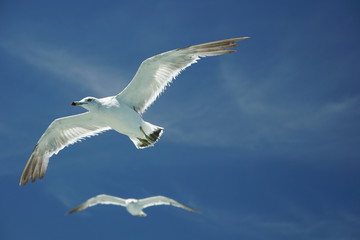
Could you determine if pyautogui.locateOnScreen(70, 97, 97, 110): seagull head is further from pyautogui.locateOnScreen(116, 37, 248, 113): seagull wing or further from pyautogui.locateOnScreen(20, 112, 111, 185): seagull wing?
pyautogui.locateOnScreen(20, 112, 111, 185): seagull wing

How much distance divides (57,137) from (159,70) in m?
4.15

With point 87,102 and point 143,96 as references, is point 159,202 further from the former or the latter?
point 87,102

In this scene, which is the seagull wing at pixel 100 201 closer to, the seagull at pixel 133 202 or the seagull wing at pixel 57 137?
the seagull at pixel 133 202

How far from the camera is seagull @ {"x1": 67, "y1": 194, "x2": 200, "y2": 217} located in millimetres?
15432

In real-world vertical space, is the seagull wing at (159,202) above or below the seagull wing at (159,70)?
below

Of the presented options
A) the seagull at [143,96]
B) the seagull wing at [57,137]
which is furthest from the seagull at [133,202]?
the seagull at [143,96]

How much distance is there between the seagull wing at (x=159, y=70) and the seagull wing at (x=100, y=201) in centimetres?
381

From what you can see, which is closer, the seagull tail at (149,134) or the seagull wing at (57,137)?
the seagull tail at (149,134)

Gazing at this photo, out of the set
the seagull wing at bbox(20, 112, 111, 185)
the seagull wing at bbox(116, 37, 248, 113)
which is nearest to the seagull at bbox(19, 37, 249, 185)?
the seagull wing at bbox(116, 37, 248, 113)

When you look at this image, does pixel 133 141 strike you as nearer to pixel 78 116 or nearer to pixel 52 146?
pixel 78 116

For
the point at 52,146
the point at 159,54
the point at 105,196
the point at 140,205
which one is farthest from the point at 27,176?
the point at 159,54

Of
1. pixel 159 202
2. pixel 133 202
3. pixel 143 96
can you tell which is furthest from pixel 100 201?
pixel 143 96

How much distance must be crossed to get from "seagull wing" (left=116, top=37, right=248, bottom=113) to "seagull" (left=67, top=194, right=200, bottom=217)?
362 centimetres

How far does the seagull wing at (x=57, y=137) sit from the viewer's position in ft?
47.7
